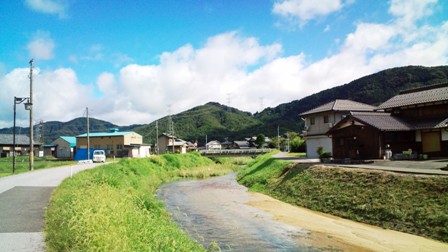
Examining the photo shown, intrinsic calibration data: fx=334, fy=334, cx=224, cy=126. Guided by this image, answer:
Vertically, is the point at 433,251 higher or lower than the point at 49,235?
lower

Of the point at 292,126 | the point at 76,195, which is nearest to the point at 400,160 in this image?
the point at 76,195

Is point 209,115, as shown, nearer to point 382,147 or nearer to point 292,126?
point 292,126

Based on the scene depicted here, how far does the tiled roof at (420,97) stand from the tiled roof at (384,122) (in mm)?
2050

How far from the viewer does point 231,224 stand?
672 inches

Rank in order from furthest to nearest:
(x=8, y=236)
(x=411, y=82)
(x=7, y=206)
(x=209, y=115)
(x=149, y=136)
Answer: (x=209, y=115) → (x=149, y=136) → (x=411, y=82) → (x=7, y=206) → (x=8, y=236)

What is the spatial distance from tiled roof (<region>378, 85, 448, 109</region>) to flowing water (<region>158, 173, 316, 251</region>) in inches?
693

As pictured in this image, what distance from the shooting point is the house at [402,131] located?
1093 inches

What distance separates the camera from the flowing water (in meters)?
13.4

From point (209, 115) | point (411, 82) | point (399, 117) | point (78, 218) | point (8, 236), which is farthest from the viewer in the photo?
point (209, 115)

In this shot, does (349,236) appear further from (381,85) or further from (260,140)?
(381,85)

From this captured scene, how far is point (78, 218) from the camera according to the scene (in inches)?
339

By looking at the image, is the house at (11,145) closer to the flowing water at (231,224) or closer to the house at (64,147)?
the house at (64,147)

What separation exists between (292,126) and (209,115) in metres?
60.5

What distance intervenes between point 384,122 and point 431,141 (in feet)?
12.9
